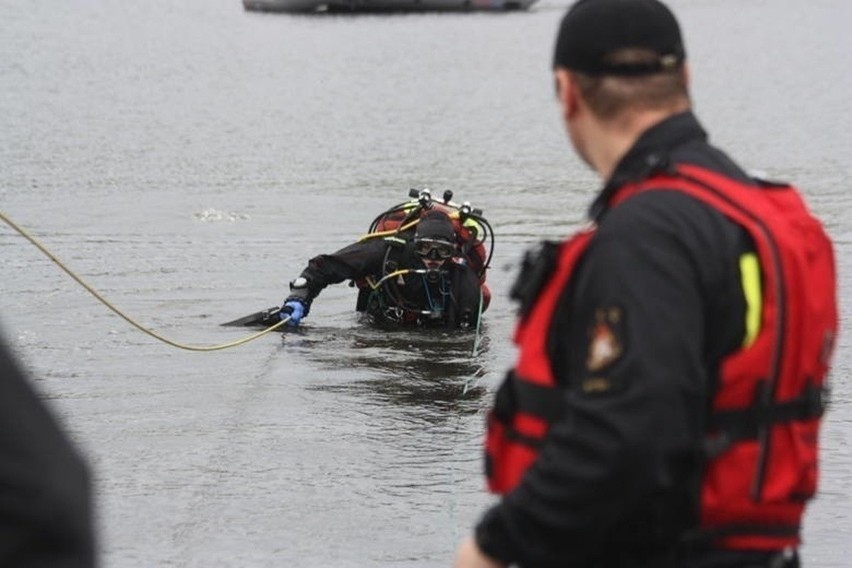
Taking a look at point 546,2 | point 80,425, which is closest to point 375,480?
point 80,425

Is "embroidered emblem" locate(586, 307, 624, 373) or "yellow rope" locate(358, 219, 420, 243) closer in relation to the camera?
"embroidered emblem" locate(586, 307, 624, 373)

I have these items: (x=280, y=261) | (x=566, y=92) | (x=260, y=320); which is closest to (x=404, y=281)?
(x=260, y=320)

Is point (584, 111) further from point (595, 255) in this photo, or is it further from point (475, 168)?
point (475, 168)

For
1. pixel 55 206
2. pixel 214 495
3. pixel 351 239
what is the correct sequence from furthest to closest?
pixel 55 206 → pixel 351 239 → pixel 214 495

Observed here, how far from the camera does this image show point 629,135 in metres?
2.63

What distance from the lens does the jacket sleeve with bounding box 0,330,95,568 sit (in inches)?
60.6

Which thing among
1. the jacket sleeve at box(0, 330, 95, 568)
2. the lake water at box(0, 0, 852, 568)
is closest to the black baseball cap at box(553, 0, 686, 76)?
the lake water at box(0, 0, 852, 568)

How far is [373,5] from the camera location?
79.1 metres

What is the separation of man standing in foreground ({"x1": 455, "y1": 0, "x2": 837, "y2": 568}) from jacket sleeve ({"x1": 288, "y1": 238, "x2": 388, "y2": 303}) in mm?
7877

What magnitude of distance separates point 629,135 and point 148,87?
38.0 meters

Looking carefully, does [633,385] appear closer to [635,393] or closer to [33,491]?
[635,393]

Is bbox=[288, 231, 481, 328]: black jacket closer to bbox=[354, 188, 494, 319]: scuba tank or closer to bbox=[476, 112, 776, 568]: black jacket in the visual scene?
bbox=[354, 188, 494, 319]: scuba tank

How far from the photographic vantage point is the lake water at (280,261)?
21.8ft

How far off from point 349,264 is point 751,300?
820cm
